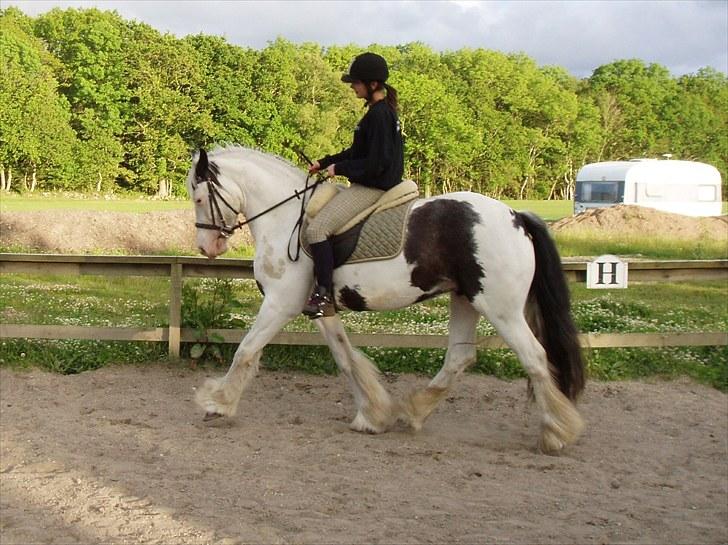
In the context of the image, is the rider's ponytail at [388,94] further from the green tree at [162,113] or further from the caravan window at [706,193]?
the green tree at [162,113]

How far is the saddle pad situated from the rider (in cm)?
8

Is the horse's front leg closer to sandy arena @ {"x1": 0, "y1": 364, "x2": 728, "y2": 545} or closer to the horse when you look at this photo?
the horse

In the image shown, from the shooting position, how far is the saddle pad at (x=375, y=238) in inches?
239

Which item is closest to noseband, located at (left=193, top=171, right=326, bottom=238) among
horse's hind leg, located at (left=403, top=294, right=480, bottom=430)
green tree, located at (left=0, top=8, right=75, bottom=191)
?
horse's hind leg, located at (left=403, top=294, right=480, bottom=430)

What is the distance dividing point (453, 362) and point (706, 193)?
26.4 m

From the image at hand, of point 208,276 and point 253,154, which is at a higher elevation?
point 253,154

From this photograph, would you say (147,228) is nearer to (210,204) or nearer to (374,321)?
(374,321)

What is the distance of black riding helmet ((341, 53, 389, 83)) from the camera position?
19.8 feet

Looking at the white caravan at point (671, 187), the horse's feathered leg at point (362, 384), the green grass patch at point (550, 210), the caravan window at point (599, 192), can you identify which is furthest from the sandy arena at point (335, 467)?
the green grass patch at point (550, 210)

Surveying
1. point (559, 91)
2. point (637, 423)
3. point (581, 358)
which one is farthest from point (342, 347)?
point (559, 91)

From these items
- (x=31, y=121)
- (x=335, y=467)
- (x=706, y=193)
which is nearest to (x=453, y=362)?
(x=335, y=467)

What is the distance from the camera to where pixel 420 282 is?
20.1 feet

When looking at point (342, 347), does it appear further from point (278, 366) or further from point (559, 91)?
point (559, 91)

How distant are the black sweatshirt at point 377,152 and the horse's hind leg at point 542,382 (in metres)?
1.20
